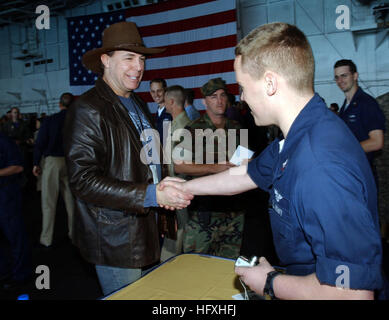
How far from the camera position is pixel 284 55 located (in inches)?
41.7

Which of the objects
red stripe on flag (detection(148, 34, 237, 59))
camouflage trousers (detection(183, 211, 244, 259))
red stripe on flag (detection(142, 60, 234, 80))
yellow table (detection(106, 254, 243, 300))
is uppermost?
red stripe on flag (detection(148, 34, 237, 59))

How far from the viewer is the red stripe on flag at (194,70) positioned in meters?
7.66

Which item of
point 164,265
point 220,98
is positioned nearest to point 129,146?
point 164,265

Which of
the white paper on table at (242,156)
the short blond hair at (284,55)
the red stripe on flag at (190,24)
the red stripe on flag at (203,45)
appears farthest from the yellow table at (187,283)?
the red stripe on flag at (190,24)

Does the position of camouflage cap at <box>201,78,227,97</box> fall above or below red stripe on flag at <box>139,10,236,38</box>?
below

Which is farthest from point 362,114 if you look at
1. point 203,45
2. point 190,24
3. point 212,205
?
point 190,24

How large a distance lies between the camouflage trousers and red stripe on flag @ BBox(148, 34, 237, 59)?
5.33m

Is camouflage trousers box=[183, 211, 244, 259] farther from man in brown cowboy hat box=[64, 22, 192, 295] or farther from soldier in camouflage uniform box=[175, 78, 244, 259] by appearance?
man in brown cowboy hat box=[64, 22, 192, 295]

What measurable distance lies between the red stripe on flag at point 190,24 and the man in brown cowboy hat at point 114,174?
6.15 meters

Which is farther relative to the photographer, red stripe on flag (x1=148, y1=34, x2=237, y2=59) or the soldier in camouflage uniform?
red stripe on flag (x1=148, y1=34, x2=237, y2=59)

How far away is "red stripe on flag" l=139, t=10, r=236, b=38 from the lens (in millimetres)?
7523

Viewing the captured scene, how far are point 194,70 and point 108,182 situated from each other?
22.2 ft

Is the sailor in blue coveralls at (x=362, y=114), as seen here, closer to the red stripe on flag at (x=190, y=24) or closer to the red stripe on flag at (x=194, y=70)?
the red stripe on flag at (x=194, y=70)

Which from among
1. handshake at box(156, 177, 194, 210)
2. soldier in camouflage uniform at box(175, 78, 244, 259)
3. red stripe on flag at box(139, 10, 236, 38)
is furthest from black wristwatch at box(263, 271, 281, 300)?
red stripe on flag at box(139, 10, 236, 38)
